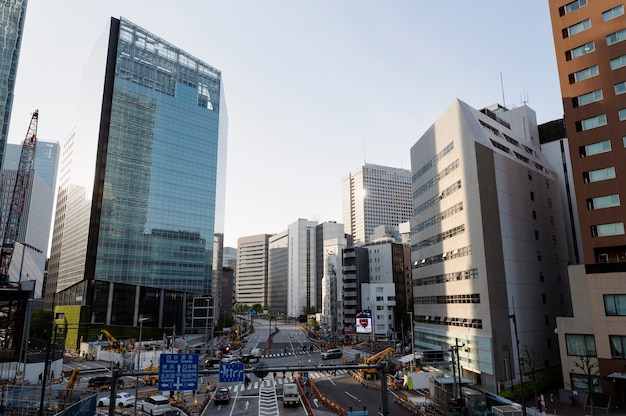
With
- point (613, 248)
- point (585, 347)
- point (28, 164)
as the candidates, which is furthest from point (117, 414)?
point (28, 164)

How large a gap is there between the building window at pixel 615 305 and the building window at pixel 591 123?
2035cm

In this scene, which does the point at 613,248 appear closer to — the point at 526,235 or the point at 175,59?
the point at 526,235

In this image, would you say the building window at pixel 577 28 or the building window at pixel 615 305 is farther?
the building window at pixel 577 28

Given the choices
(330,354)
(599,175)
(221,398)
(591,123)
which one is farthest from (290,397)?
(591,123)

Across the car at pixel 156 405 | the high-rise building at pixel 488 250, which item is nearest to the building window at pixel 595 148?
the high-rise building at pixel 488 250

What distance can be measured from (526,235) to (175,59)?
4628 inches

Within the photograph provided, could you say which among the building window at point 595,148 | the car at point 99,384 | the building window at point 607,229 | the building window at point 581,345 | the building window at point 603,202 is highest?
the building window at point 595,148

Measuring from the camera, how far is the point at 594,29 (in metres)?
52.1

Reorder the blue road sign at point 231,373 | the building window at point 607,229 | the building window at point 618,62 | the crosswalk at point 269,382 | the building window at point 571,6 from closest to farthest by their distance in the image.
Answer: the blue road sign at point 231,373 → the building window at point 607,229 → the building window at point 618,62 → the building window at point 571,6 → the crosswalk at point 269,382

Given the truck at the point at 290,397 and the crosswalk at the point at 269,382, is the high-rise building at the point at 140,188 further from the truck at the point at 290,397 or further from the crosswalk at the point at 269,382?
the truck at the point at 290,397

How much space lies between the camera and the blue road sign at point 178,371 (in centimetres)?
2758

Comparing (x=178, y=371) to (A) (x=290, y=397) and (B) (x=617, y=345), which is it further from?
(B) (x=617, y=345)

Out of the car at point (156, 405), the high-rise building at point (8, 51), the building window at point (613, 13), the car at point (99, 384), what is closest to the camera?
the car at point (156, 405)

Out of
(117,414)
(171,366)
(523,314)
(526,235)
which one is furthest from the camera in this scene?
(526,235)
